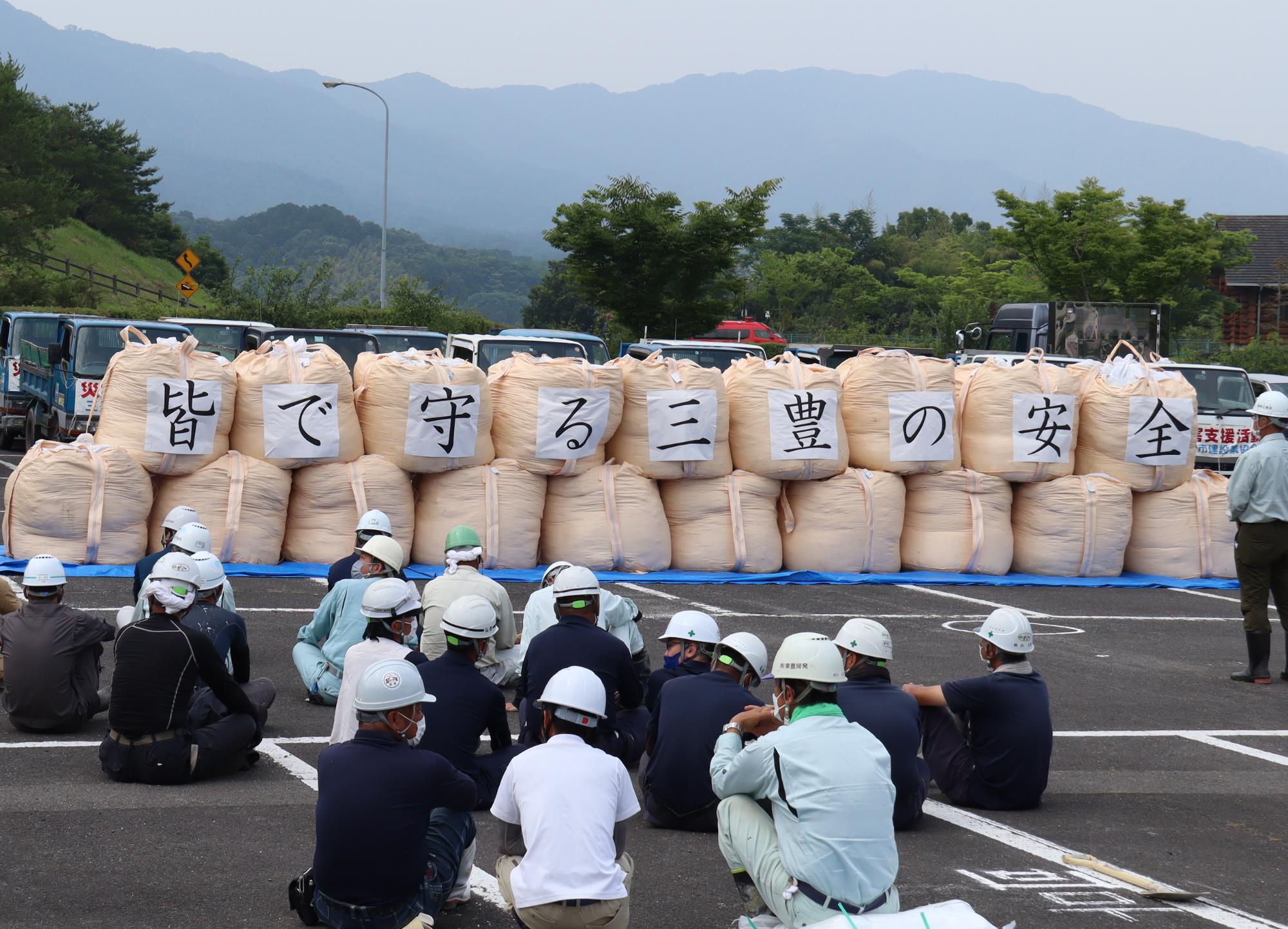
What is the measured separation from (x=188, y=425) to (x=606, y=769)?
906 cm

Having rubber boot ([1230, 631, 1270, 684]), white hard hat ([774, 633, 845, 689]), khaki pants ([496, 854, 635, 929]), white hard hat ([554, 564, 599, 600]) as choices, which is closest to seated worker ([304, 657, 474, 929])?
khaki pants ([496, 854, 635, 929])

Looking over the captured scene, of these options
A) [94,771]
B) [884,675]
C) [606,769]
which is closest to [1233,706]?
[884,675]

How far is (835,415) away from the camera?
45.7 ft

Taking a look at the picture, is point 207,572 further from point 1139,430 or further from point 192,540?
point 1139,430

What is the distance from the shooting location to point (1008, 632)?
22.2 ft

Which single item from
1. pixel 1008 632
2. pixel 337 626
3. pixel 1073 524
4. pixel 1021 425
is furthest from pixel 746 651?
pixel 1073 524

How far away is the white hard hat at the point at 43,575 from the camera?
7504mm

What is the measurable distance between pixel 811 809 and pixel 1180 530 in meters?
11.6

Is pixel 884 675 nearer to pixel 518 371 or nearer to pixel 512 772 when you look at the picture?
pixel 512 772

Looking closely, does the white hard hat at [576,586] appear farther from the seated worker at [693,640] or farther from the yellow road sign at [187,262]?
the yellow road sign at [187,262]

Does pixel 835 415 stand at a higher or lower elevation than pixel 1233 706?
higher

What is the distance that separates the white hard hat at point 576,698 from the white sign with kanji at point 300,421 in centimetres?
870

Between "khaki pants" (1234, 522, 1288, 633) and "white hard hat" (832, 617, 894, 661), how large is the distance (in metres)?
5.19

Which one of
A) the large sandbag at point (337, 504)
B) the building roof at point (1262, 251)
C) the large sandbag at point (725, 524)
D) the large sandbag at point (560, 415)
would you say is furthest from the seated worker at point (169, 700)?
the building roof at point (1262, 251)
